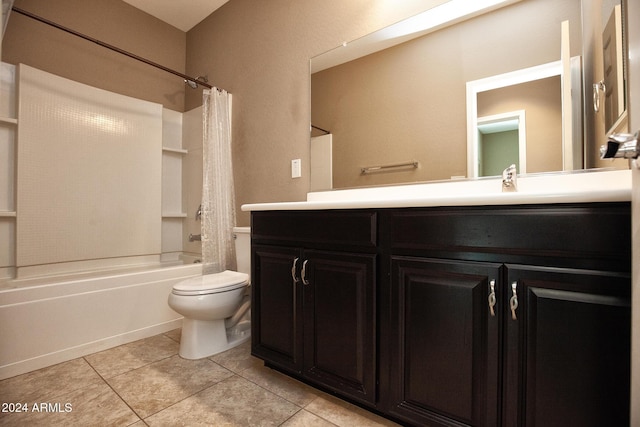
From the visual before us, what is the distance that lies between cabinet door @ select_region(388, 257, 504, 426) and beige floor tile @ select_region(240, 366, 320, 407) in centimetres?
45

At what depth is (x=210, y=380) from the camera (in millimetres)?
1463

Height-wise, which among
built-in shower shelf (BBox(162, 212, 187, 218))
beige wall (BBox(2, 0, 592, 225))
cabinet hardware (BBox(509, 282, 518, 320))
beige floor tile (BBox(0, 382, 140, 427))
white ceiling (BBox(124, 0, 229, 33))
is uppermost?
white ceiling (BBox(124, 0, 229, 33))

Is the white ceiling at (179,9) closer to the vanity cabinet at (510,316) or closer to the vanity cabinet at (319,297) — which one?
the vanity cabinet at (319,297)

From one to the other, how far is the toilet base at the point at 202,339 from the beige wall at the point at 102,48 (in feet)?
7.12

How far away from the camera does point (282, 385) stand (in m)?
1.42

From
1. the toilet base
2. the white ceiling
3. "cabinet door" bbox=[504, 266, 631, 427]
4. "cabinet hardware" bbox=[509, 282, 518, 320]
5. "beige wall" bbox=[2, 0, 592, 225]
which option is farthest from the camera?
the white ceiling

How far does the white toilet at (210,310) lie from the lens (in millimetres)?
1603

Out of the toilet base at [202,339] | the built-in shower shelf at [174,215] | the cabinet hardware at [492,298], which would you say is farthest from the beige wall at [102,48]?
the cabinet hardware at [492,298]

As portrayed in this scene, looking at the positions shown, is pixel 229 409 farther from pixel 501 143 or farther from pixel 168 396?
pixel 501 143

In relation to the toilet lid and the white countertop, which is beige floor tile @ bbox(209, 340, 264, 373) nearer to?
the toilet lid

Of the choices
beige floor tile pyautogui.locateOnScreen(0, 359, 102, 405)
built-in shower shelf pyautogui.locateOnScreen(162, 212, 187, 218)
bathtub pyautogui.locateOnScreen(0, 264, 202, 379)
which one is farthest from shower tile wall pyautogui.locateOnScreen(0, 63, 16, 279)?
built-in shower shelf pyautogui.locateOnScreen(162, 212, 187, 218)

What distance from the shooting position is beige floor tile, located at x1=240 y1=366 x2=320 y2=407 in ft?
4.32

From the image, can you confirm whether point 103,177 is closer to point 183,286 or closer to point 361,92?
point 183,286

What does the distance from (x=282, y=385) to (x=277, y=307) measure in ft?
1.28
